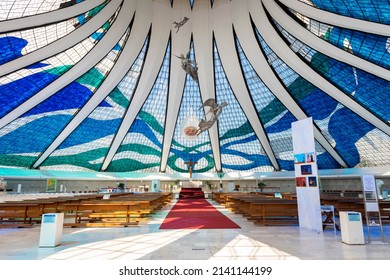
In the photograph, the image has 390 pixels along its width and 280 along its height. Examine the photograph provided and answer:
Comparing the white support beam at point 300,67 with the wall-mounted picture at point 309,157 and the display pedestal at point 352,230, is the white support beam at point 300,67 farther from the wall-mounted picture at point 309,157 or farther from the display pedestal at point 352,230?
the display pedestal at point 352,230

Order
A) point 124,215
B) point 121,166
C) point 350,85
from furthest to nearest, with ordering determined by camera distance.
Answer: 1. point 121,166
2. point 350,85
3. point 124,215

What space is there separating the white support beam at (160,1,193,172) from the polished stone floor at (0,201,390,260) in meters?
21.9

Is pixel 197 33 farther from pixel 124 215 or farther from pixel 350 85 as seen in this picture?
pixel 124 215

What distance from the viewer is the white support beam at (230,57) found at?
25.3 meters

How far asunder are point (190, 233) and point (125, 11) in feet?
67.0

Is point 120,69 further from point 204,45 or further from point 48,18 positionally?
point 204,45

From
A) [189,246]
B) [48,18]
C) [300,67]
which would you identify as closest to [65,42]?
[48,18]

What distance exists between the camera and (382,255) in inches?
219

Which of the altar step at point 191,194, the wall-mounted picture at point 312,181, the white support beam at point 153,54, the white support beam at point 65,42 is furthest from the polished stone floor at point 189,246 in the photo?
the altar step at point 191,194

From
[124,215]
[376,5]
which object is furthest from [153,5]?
[124,215]

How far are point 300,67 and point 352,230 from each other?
1852cm

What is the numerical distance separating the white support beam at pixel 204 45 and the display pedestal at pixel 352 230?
75.9 feet

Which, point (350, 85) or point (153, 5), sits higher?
point (153, 5)

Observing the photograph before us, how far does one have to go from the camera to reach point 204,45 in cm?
2692
